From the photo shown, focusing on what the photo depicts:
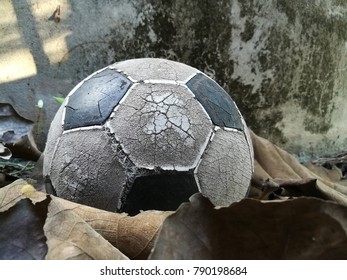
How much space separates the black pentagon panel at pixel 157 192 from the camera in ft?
5.91

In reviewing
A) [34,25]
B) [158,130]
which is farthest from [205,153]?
[34,25]

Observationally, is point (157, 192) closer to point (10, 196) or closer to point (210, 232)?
point (10, 196)

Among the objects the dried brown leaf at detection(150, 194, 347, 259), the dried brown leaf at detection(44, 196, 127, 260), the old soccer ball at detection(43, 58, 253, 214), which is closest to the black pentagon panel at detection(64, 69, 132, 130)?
the old soccer ball at detection(43, 58, 253, 214)

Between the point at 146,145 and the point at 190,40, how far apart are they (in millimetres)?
1232

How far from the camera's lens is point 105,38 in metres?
2.94

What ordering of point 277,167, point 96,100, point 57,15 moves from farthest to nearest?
point 57,15
point 277,167
point 96,100

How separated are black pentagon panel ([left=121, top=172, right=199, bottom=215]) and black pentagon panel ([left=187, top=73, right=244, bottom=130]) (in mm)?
247

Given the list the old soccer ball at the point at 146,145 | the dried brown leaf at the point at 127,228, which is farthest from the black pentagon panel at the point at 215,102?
the dried brown leaf at the point at 127,228

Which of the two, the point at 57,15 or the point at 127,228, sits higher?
the point at 57,15

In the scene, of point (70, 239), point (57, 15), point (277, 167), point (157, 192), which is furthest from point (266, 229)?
point (57, 15)

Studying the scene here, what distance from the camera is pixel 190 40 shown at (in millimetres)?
2932

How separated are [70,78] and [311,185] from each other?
1405 mm

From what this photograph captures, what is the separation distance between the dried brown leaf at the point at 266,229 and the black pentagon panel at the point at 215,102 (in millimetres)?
785
